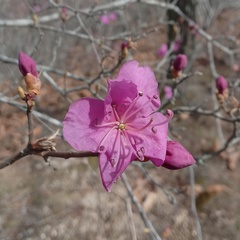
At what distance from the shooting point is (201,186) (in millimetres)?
4309

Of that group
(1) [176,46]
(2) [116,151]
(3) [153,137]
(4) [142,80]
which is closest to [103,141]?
(2) [116,151]

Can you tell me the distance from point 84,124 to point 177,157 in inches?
11.6

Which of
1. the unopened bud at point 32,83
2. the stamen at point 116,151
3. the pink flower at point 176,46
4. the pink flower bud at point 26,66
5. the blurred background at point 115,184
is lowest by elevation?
the blurred background at point 115,184

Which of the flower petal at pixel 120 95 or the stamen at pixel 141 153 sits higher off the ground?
the flower petal at pixel 120 95

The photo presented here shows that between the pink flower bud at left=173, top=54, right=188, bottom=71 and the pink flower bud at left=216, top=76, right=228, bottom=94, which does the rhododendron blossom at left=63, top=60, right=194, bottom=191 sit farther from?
the pink flower bud at left=216, top=76, right=228, bottom=94

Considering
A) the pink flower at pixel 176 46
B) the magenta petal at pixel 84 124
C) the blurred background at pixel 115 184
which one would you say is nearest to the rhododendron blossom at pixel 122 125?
the magenta petal at pixel 84 124

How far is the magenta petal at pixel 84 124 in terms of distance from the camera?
132cm

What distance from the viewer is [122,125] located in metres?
1.46

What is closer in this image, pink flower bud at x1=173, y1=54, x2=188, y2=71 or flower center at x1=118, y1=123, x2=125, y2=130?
flower center at x1=118, y1=123, x2=125, y2=130

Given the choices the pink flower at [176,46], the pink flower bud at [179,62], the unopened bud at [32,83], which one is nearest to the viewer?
the unopened bud at [32,83]

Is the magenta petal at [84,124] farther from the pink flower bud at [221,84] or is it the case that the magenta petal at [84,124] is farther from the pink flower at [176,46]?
the pink flower at [176,46]

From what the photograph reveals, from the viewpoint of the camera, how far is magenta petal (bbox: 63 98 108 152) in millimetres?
1315

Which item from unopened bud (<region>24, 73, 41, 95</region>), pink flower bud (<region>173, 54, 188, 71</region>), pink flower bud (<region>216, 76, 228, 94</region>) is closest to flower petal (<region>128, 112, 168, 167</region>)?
unopened bud (<region>24, 73, 41, 95</region>)

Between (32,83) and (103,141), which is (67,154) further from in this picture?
(32,83)
